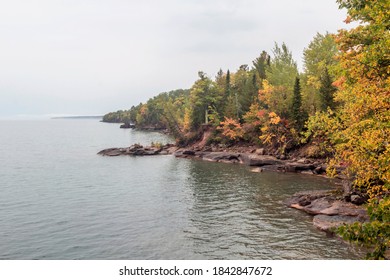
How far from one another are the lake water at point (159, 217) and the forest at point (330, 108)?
19.9 feet

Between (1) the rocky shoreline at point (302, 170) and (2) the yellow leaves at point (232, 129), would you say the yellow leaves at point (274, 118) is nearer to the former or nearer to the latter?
(1) the rocky shoreline at point (302, 170)

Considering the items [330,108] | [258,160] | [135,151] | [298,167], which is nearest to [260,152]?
[258,160]

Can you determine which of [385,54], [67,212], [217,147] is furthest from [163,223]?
[217,147]

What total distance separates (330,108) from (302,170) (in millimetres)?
10017

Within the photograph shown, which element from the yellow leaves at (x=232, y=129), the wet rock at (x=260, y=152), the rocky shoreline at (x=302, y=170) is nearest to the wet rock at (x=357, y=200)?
the rocky shoreline at (x=302, y=170)

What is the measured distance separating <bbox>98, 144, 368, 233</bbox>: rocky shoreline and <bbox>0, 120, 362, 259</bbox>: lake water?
5.06 feet

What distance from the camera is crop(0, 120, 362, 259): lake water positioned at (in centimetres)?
2273

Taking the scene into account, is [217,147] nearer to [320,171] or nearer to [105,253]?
[320,171]

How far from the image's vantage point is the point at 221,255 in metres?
21.8

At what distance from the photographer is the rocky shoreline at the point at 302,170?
26984 millimetres

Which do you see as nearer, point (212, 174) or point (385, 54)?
point (385, 54)

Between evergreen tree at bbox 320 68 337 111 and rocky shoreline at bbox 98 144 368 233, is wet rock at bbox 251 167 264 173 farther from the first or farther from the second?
evergreen tree at bbox 320 68 337 111
